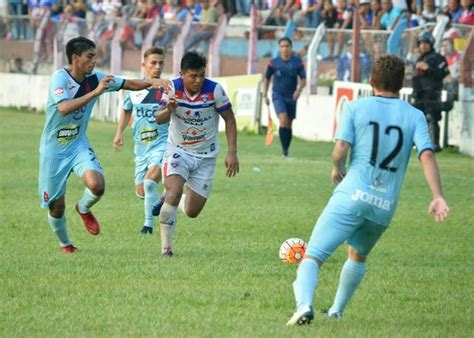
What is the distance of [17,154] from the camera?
81.7ft

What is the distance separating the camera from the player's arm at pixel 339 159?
27.1 feet

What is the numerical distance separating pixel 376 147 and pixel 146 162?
660cm

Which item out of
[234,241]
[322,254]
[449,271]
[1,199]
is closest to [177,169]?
[234,241]

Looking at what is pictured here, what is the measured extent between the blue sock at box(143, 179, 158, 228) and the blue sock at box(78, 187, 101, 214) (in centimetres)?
140

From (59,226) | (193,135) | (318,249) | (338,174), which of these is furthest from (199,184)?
(338,174)

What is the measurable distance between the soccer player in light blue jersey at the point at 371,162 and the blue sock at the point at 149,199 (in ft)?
18.8

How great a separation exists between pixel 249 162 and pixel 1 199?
6967mm

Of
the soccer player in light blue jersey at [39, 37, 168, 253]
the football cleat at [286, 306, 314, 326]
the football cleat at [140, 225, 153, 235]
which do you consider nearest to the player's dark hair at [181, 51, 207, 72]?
the soccer player in light blue jersey at [39, 37, 168, 253]

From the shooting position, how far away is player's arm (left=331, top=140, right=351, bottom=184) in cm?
825

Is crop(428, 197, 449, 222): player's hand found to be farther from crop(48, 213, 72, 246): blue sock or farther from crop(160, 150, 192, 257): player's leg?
crop(48, 213, 72, 246): blue sock

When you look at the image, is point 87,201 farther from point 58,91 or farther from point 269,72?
point 269,72

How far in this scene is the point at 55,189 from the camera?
40.3ft

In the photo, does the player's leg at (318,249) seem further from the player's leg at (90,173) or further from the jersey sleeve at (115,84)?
the player's leg at (90,173)

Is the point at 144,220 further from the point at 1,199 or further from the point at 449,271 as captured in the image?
the point at 449,271
